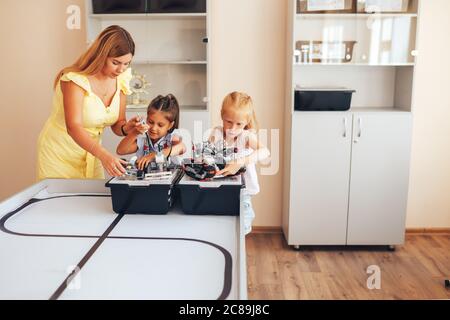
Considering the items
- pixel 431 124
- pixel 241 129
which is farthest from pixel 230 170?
pixel 431 124

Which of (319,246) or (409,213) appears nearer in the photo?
→ (319,246)

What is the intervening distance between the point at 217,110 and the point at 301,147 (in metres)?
0.66

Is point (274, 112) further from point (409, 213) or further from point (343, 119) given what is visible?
point (409, 213)

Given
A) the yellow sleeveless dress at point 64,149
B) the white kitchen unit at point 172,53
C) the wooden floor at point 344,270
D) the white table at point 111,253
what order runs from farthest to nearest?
1. the white kitchen unit at point 172,53
2. the wooden floor at point 344,270
3. the yellow sleeveless dress at point 64,149
4. the white table at point 111,253

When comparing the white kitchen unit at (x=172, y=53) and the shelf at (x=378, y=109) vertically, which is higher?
the white kitchen unit at (x=172, y=53)

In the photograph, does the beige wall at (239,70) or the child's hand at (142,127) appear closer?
the child's hand at (142,127)

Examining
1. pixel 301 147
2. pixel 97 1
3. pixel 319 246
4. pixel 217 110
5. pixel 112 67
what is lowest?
pixel 319 246

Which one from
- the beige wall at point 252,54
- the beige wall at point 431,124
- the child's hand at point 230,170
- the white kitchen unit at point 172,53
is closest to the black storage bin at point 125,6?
the white kitchen unit at point 172,53

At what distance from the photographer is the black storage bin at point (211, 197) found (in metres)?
1.76

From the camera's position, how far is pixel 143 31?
3377 mm

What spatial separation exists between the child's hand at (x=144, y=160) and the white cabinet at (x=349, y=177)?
155 cm

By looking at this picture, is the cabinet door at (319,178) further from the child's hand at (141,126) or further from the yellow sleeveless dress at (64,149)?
Result: the child's hand at (141,126)

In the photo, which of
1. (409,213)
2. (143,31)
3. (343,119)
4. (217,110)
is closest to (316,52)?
(343,119)
